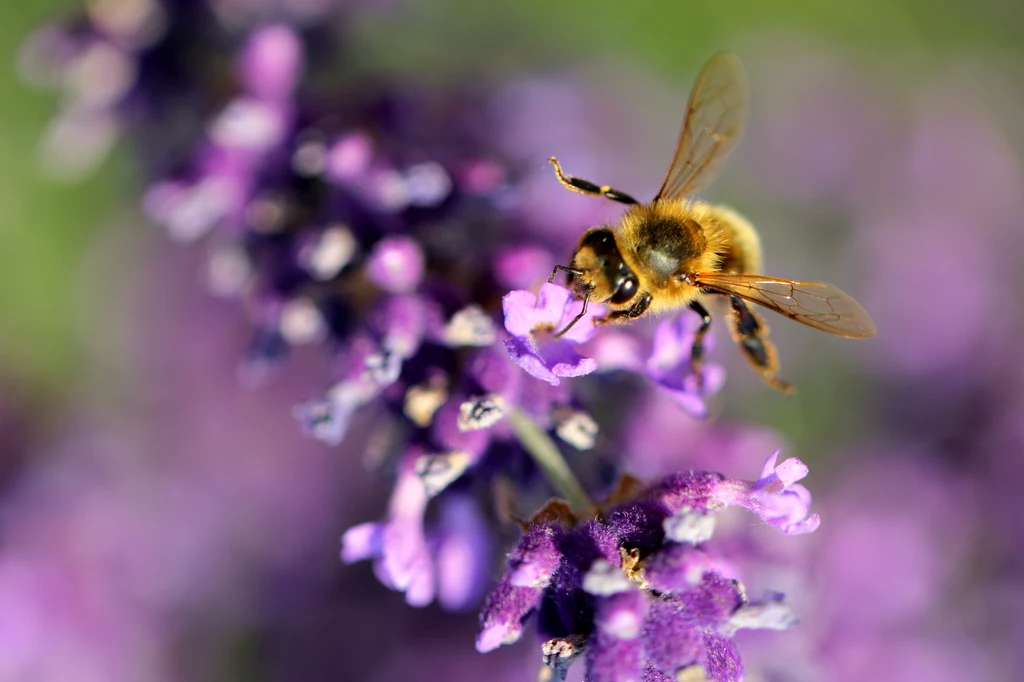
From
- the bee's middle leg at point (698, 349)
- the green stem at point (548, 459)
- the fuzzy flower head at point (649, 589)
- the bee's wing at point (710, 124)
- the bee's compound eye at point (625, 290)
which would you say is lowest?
the green stem at point (548, 459)

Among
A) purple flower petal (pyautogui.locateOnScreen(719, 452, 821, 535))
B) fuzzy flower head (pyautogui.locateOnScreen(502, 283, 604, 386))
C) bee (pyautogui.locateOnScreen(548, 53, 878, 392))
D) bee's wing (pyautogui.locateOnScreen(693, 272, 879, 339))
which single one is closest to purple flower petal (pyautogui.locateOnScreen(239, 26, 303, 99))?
bee (pyautogui.locateOnScreen(548, 53, 878, 392))

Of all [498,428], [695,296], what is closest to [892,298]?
[695,296]

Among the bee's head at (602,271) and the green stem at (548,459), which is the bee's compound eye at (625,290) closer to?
the bee's head at (602,271)

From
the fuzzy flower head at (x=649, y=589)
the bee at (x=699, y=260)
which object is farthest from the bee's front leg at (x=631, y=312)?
the fuzzy flower head at (x=649, y=589)

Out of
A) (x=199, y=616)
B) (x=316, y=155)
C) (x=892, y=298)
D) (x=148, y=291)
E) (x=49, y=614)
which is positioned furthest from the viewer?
(x=148, y=291)

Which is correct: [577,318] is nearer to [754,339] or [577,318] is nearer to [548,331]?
[548,331]

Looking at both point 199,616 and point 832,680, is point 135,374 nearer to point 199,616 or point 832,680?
point 199,616

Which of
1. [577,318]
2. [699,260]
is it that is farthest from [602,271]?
[699,260]

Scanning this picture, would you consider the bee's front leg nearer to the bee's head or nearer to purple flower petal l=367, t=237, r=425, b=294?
the bee's head
